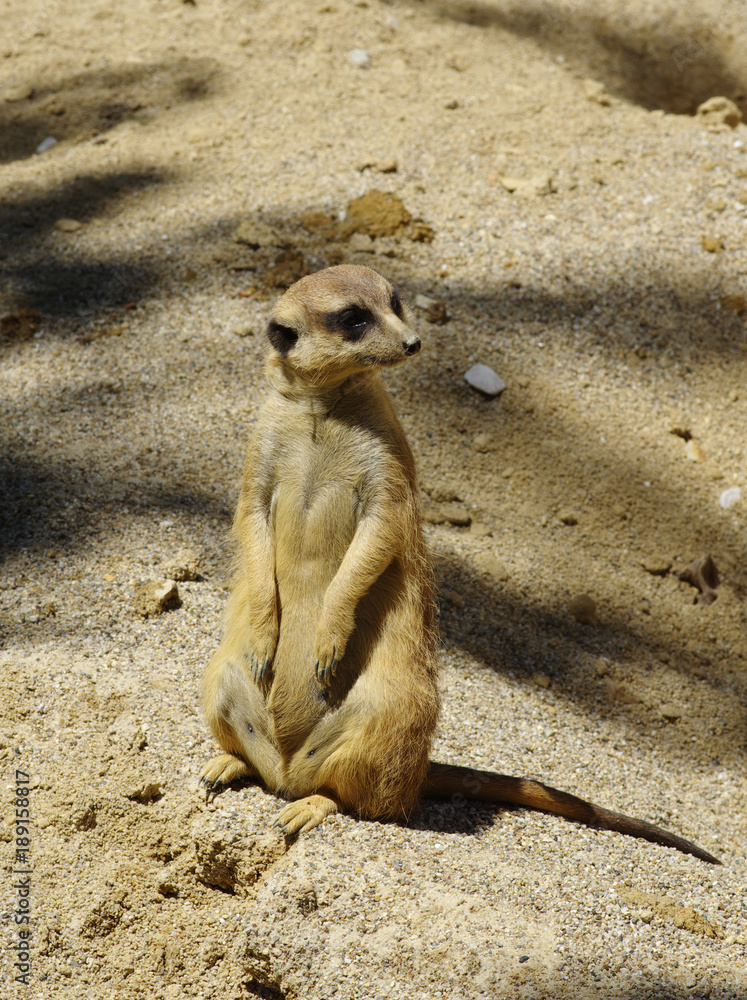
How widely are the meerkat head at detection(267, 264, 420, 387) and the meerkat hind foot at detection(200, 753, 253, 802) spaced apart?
44.3 inches

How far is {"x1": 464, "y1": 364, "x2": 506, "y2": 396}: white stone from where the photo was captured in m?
4.67

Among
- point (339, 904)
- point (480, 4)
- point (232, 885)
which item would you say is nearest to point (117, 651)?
point (232, 885)

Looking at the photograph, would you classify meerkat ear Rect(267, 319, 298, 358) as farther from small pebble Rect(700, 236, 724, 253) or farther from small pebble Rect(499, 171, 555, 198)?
small pebble Rect(700, 236, 724, 253)

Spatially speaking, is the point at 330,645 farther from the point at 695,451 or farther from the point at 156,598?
the point at 695,451

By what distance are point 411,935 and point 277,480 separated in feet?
3.88

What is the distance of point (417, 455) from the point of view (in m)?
4.40

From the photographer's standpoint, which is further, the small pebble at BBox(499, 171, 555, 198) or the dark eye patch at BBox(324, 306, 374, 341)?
the small pebble at BBox(499, 171, 555, 198)

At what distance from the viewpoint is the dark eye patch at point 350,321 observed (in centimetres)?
232

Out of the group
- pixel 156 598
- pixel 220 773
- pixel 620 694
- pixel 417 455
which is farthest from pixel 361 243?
pixel 220 773

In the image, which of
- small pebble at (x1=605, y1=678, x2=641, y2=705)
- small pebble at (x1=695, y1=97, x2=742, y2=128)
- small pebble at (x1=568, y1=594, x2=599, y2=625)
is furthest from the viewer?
small pebble at (x1=695, y1=97, x2=742, y2=128)

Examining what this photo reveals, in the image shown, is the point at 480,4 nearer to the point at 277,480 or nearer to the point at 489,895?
the point at 277,480

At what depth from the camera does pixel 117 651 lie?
125 inches

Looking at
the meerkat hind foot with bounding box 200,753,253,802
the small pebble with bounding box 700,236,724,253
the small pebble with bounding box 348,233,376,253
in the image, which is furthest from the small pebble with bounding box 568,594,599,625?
the small pebble with bounding box 700,236,724,253

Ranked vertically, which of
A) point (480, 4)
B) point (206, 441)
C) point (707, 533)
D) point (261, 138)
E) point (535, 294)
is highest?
point (480, 4)
